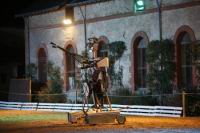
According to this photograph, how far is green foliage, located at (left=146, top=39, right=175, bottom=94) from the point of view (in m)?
27.4

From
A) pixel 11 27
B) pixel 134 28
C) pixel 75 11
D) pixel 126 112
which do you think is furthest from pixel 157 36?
pixel 11 27

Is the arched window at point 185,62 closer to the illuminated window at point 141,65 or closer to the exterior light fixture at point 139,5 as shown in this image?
the illuminated window at point 141,65

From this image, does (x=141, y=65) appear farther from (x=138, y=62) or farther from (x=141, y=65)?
(x=138, y=62)

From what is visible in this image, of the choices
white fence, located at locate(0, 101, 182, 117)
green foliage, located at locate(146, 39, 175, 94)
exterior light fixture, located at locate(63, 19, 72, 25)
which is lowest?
white fence, located at locate(0, 101, 182, 117)

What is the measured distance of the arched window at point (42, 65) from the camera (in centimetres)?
3784

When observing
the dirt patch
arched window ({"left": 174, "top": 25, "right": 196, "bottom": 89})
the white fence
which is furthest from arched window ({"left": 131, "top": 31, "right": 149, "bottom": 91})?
the dirt patch

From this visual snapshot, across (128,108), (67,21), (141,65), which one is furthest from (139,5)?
(67,21)

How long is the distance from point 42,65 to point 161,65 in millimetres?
12713

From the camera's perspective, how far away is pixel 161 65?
27594 millimetres

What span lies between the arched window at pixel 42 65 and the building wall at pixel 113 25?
341 mm

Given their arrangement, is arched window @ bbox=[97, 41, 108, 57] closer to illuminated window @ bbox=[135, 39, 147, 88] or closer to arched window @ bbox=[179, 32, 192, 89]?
illuminated window @ bbox=[135, 39, 147, 88]

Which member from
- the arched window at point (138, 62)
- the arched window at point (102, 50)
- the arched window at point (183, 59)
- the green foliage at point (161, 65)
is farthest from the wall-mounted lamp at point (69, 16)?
the arched window at point (183, 59)

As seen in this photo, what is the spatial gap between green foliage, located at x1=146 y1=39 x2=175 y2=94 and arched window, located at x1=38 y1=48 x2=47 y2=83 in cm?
1153

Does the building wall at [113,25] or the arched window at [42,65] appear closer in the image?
the building wall at [113,25]
